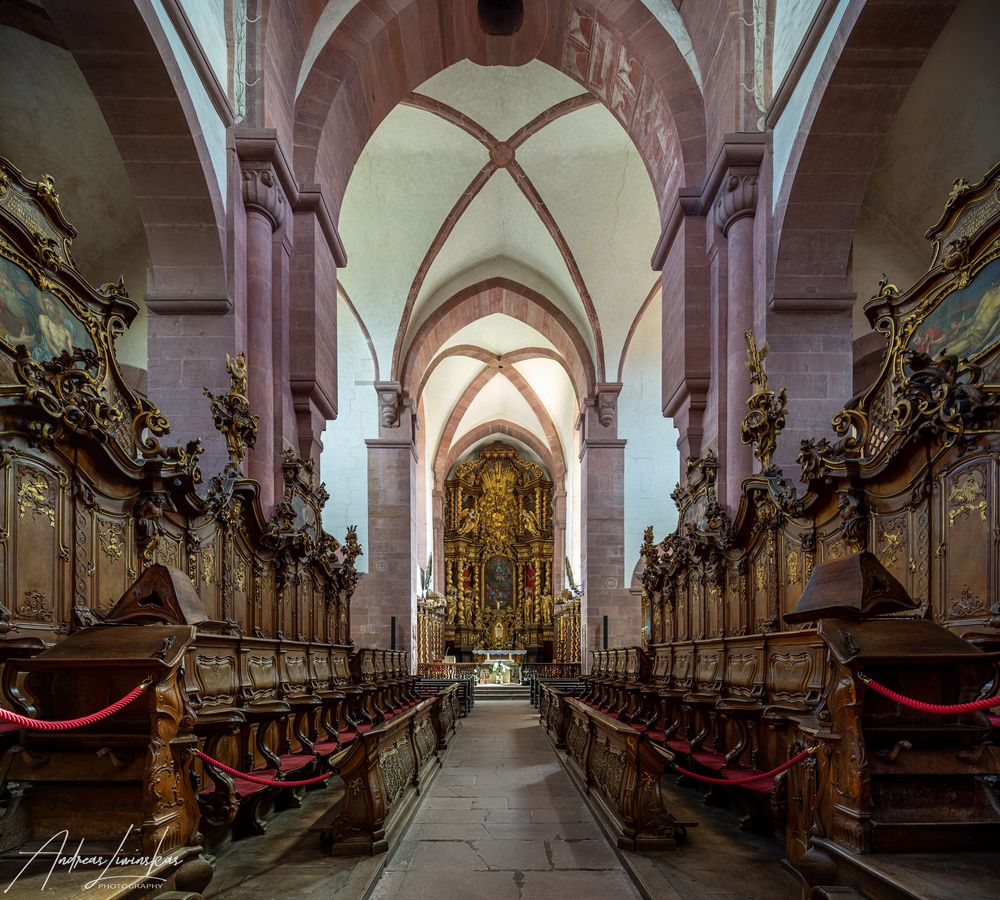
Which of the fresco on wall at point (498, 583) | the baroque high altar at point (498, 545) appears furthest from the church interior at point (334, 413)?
the fresco on wall at point (498, 583)

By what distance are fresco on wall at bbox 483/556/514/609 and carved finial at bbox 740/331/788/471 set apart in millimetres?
26430

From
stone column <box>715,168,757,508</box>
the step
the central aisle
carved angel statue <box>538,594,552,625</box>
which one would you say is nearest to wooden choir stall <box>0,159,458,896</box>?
Answer: the central aisle

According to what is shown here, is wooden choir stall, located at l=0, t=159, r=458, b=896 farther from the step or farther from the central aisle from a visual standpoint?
the step

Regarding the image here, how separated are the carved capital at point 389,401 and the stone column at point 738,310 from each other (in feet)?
36.3

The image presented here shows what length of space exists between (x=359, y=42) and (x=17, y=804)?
10095 mm

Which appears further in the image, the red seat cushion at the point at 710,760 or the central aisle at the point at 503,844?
the red seat cushion at the point at 710,760

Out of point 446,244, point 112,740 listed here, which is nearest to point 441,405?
point 446,244

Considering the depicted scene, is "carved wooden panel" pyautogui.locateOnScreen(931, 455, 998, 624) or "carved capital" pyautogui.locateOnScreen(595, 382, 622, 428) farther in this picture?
"carved capital" pyautogui.locateOnScreen(595, 382, 622, 428)

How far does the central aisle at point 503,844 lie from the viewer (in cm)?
405

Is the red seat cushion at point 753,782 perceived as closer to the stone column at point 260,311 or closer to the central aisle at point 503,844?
the central aisle at point 503,844

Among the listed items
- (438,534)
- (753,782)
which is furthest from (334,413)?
(438,534)

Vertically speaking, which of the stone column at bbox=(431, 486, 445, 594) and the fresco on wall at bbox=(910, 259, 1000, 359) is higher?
the fresco on wall at bbox=(910, 259, 1000, 359)

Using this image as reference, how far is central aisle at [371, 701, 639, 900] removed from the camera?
4.05m

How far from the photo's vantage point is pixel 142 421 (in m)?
5.89
